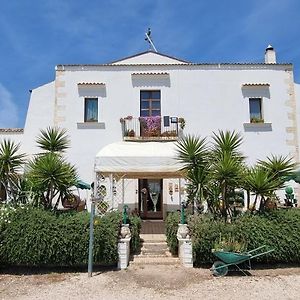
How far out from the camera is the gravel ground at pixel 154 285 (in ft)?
36.8

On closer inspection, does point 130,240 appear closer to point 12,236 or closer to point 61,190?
point 61,190

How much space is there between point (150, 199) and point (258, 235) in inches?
536

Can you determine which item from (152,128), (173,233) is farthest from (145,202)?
(173,233)

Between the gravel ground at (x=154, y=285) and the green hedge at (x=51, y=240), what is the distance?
62cm

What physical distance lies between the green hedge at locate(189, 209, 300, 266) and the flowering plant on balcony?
12.3 meters

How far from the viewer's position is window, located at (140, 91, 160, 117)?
2731 cm

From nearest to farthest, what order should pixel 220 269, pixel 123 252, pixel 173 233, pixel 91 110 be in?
pixel 220 269 < pixel 123 252 < pixel 173 233 < pixel 91 110

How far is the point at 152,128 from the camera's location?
85.6 feet

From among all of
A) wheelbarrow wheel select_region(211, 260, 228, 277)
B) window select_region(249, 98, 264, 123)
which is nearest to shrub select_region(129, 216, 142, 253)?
wheelbarrow wheel select_region(211, 260, 228, 277)

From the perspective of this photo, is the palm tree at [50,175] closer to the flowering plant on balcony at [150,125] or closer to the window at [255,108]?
the flowering plant on balcony at [150,125]

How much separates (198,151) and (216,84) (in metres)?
13.4

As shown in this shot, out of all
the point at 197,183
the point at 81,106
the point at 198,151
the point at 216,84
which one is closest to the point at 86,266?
the point at 197,183

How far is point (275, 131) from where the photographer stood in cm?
2692

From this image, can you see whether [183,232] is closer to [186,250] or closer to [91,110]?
[186,250]
